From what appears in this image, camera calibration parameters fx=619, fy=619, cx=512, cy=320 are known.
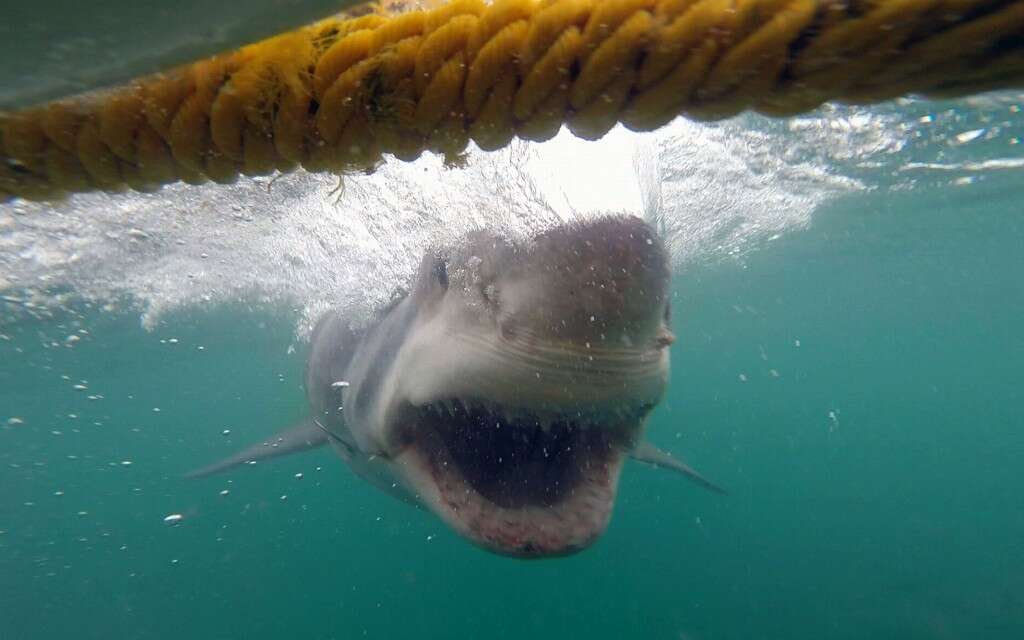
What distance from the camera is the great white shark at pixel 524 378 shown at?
203cm

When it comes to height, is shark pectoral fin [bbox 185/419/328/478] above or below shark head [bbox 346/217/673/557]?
below

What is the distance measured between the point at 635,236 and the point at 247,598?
3040 cm

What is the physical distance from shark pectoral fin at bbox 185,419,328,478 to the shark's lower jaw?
4.13 meters

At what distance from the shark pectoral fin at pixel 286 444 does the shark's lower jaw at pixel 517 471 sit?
13.6ft

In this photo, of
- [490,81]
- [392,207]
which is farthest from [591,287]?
[392,207]

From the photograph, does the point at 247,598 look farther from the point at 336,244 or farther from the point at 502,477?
the point at 502,477

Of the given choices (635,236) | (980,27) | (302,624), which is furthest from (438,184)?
→ (302,624)

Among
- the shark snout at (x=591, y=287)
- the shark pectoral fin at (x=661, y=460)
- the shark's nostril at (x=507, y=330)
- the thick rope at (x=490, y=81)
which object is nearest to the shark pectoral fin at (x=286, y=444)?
the shark pectoral fin at (x=661, y=460)

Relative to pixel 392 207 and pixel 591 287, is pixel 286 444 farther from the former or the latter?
pixel 591 287

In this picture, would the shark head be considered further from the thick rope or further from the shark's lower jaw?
the thick rope

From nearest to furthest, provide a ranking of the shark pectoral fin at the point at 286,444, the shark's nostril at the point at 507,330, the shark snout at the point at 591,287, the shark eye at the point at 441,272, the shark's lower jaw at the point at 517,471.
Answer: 1. the shark snout at the point at 591,287
2. the shark's nostril at the point at 507,330
3. the shark's lower jaw at the point at 517,471
4. the shark eye at the point at 441,272
5. the shark pectoral fin at the point at 286,444

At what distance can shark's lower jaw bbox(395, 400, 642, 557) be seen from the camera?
2.55 meters

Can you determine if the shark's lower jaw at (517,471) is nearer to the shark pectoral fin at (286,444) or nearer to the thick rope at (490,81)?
the thick rope at (490,81)

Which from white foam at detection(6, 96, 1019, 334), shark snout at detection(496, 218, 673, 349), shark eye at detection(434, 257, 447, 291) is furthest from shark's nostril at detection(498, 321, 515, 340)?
shark eye at detection(434, 257, 447, 291)
